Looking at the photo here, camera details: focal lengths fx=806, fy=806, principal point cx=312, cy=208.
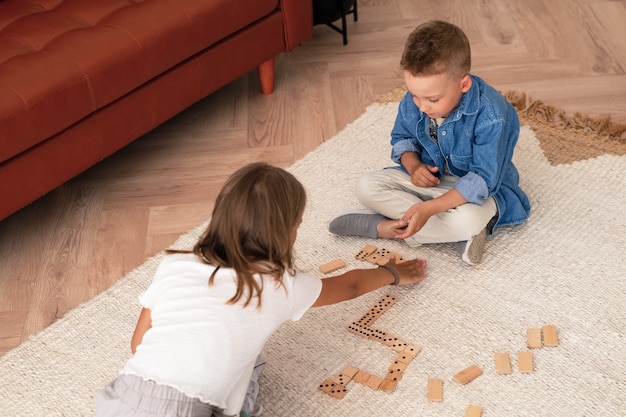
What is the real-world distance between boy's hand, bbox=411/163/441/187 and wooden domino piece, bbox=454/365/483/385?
466 mm

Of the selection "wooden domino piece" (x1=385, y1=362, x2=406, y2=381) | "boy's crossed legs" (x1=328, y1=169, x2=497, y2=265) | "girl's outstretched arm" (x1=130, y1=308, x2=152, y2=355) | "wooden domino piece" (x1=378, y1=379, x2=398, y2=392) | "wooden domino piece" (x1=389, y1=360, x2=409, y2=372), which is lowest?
"wooden domino piece" (x1=378, y1=379, x2=398, y2=392)

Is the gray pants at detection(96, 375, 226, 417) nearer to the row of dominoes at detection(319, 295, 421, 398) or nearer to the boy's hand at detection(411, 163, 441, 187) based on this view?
the row of dominoes at detection(319, 295, 421, 398)

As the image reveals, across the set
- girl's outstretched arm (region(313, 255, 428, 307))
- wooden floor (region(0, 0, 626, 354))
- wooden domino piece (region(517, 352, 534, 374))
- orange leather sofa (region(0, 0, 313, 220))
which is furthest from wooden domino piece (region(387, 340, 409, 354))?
orange leather sofa (region(0, 0, 313, 220))

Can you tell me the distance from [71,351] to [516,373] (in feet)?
2.93

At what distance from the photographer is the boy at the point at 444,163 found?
1658mm

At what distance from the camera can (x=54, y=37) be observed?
1972 mm

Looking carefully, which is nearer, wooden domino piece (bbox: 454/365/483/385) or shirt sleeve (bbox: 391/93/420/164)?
wooden domino piece (bbox: 454/365/483/385)

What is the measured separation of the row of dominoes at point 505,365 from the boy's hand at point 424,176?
41 cm

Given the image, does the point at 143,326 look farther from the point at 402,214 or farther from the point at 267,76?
the point at 267,76

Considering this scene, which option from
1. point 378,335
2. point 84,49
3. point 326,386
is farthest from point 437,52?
point 84,49

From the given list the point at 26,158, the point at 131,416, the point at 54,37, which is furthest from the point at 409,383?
the point at 54,37

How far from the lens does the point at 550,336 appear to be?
62.8 inches

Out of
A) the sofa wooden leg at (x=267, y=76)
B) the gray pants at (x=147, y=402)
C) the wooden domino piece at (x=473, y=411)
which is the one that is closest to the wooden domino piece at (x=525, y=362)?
the wooden domino piece at (x=473, y=411)

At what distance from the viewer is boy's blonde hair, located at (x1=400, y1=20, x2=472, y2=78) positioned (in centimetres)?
163
